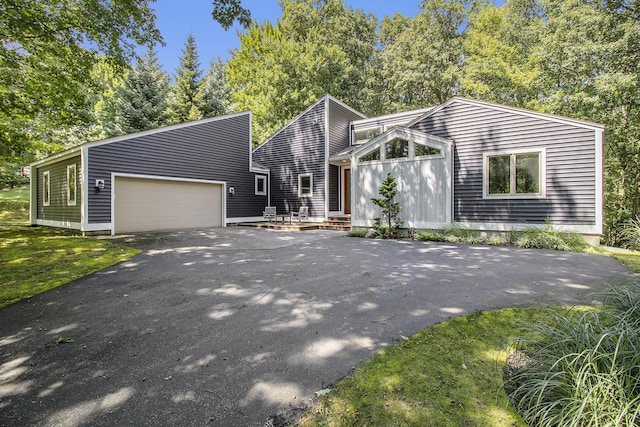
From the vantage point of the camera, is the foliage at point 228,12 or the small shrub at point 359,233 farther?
the small shrub at point 359,233

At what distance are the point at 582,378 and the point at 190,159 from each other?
1457 cm

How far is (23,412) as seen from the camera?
194 centimetres

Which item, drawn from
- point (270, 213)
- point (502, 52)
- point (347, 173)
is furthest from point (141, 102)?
point (502, 52)

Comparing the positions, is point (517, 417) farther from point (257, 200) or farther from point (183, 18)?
point (257, 200)

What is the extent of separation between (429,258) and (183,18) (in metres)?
9.26

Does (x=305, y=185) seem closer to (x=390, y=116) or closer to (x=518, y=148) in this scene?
(x=390, y=116)

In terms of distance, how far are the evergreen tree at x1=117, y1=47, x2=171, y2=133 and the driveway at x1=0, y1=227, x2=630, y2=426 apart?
18603 mm

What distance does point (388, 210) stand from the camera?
10.6m

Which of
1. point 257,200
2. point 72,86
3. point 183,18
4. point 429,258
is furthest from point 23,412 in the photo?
point 257,200

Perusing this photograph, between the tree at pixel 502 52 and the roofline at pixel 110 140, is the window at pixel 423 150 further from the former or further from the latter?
the tree at pixel 502 52

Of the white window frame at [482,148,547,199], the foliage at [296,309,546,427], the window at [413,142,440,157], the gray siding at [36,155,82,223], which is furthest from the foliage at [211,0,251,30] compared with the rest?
the gray siding at [36,155,82,223]

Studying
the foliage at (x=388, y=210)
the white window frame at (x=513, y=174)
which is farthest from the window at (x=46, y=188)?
the white window frame at (x=513, y=174)

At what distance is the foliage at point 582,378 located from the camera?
1.58 meters

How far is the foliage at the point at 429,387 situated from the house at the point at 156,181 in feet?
39.2
